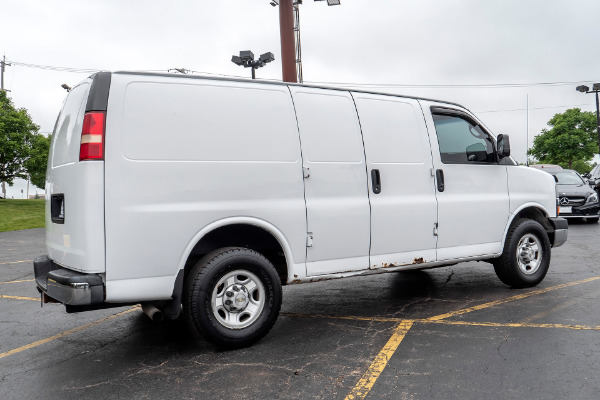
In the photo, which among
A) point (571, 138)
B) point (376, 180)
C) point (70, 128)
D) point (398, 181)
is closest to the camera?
point (70, 128)

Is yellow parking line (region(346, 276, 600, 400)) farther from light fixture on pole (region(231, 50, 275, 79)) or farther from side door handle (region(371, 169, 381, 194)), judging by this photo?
light fixture on pole (region(231, 50, 275, 79))

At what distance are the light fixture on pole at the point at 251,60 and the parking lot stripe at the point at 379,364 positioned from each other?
13677 mm

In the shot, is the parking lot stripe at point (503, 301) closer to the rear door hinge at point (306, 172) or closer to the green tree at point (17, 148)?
the rear door hinge at point (306, 172)

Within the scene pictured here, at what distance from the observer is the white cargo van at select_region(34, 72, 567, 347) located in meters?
3.81

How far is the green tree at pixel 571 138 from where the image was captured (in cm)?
6494

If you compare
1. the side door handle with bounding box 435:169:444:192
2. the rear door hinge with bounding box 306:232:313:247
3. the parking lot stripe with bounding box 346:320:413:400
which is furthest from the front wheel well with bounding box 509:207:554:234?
the rear door hinge with bounding box 306:232:313:247

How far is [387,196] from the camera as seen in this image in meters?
5.08

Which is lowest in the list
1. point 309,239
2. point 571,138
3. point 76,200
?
point 309,239

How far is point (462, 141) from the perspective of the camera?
232 inches

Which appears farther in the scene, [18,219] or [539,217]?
[18,219]

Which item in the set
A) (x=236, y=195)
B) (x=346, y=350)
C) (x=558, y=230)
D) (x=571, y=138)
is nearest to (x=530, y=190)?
(x=558, y=230)

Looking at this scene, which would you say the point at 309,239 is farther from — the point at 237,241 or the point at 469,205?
the point at 469,205

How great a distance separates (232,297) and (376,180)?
5.93 ft

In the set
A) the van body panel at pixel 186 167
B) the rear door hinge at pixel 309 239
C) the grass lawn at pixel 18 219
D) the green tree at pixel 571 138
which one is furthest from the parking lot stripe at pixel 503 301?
the green tree at pixel 571 138
